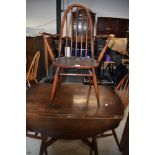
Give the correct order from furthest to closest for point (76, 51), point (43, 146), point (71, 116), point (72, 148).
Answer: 1. point (76, 51)
2. point (72, 148)
3. point (43, 146)
4. point (71, 116)

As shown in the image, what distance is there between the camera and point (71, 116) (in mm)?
897

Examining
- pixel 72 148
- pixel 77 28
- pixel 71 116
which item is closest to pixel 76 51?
pixel 77 28

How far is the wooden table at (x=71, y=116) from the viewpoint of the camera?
0.89 meters

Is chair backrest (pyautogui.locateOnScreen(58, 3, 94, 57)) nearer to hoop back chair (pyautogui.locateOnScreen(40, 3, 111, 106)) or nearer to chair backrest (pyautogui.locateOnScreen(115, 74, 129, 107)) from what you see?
hoop back chair (pyautogui.locateOnScreen(40, 3, 111, 106))

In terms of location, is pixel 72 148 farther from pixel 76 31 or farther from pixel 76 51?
pixel 76 31

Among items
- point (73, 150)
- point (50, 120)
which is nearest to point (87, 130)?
point (50, 120)

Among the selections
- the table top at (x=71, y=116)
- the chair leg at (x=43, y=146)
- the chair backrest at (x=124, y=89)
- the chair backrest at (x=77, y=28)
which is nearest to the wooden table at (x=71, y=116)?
the table top at (x=71, y=116)

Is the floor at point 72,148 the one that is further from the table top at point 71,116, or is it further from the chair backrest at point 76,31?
the chair backrest at point 76,31

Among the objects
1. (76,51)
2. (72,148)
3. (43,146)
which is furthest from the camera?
(76,51)

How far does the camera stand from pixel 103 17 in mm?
5527

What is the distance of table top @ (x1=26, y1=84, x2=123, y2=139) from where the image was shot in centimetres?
89

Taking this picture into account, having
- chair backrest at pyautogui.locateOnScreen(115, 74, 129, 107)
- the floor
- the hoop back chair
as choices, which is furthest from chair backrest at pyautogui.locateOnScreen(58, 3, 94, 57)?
the floor
